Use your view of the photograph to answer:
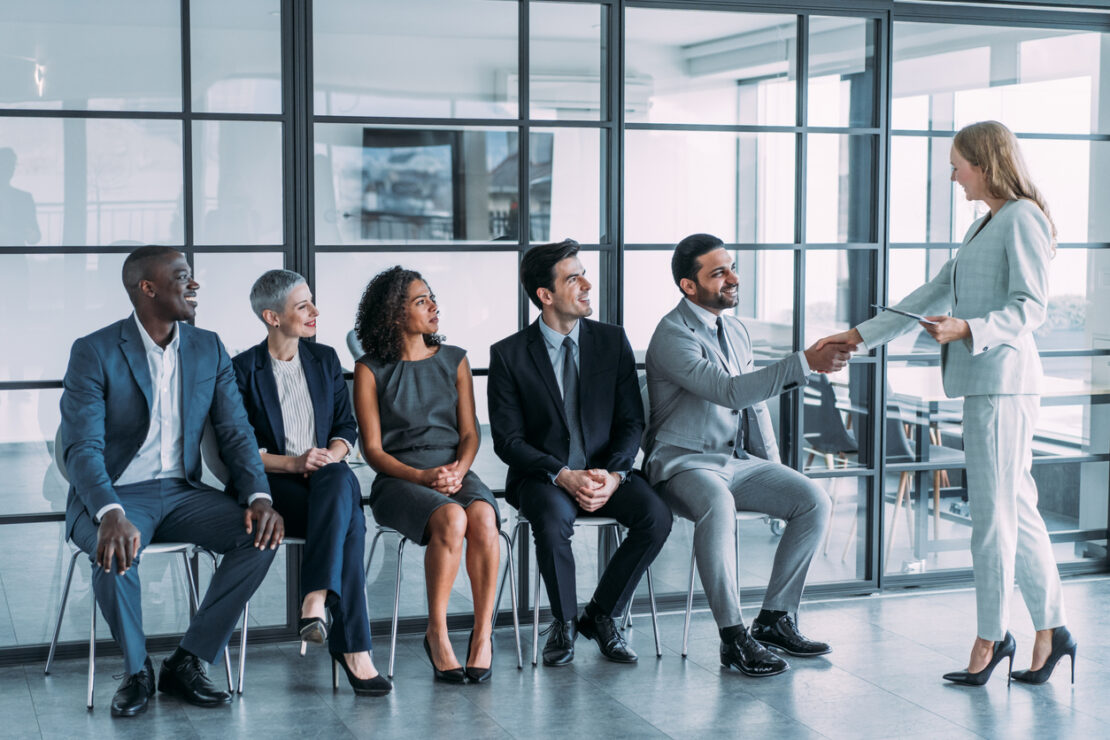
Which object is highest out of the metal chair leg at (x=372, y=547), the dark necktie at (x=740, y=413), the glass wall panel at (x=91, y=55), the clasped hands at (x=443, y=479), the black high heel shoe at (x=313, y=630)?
the glass wall panel at (x=91, y=55)

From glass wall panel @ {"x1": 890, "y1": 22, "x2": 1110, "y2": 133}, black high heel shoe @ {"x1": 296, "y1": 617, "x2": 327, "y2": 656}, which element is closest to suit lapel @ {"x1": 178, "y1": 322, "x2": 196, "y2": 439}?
black high heel shoe @ {"x1": 296, "y1": 617, "x2": 327, "y2": 656}

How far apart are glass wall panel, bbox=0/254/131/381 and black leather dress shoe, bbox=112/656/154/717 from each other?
1072 millimetres

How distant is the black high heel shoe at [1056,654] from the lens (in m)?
3.97

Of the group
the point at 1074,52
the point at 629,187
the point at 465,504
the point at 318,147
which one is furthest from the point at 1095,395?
the point at 318,147

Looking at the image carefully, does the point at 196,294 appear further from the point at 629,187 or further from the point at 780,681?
the point at 780,681

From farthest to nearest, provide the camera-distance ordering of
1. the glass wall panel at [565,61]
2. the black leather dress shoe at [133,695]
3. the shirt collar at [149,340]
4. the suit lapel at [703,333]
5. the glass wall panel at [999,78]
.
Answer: the glass wall panel at [999,78], the glass wall panel at [565,61], the suit lapel at [703,333], the shirt collar at [149,340], the black leather dress shoe at [133,695]

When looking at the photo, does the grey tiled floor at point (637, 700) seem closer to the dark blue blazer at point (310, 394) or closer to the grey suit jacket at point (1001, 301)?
the dark blue blazer at point (310, 394)

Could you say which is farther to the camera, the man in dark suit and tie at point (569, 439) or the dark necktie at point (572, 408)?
the dark necktie at point (572, 408)

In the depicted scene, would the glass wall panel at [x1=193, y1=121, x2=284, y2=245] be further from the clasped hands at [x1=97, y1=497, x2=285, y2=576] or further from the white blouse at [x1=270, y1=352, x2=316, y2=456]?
the clasped hands at [x1=97, y1=497, x2=285, y2=576]

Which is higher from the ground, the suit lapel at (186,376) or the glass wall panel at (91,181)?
the glass wall panel at (91,181)

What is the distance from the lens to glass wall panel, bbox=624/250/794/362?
480 centimetres

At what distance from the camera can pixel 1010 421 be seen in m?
3.89

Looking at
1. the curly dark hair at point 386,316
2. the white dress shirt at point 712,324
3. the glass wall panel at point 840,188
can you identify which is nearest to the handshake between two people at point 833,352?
the white dress shirt at point 712,324

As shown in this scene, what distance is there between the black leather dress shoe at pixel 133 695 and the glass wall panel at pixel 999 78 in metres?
3.40
